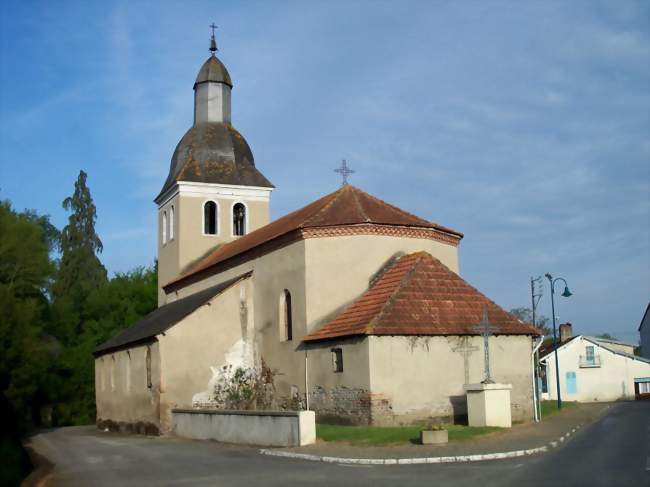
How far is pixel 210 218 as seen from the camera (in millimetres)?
40094

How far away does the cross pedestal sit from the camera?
832 inches

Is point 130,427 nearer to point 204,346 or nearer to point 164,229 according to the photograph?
point 204,346

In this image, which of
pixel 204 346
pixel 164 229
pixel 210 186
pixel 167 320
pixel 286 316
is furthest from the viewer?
pixel 164 229

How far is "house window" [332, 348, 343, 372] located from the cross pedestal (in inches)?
173

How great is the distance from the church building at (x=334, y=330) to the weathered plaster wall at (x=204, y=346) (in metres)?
0.04

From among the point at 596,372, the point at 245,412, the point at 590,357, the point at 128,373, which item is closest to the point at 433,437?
the point at 245,412

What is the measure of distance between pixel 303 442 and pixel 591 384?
48.0 m

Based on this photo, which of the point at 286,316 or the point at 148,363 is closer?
the point at 286,316

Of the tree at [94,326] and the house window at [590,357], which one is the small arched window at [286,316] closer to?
the tree at [94,326]

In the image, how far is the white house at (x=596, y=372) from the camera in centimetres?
6119

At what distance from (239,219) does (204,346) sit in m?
12.2

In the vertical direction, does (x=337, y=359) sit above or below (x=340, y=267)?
below

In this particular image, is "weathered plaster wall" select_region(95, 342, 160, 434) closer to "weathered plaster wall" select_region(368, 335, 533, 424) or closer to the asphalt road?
the asphalt road

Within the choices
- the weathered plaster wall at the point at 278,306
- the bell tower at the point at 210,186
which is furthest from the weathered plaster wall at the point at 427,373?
the bell tower at the point at 210,186
